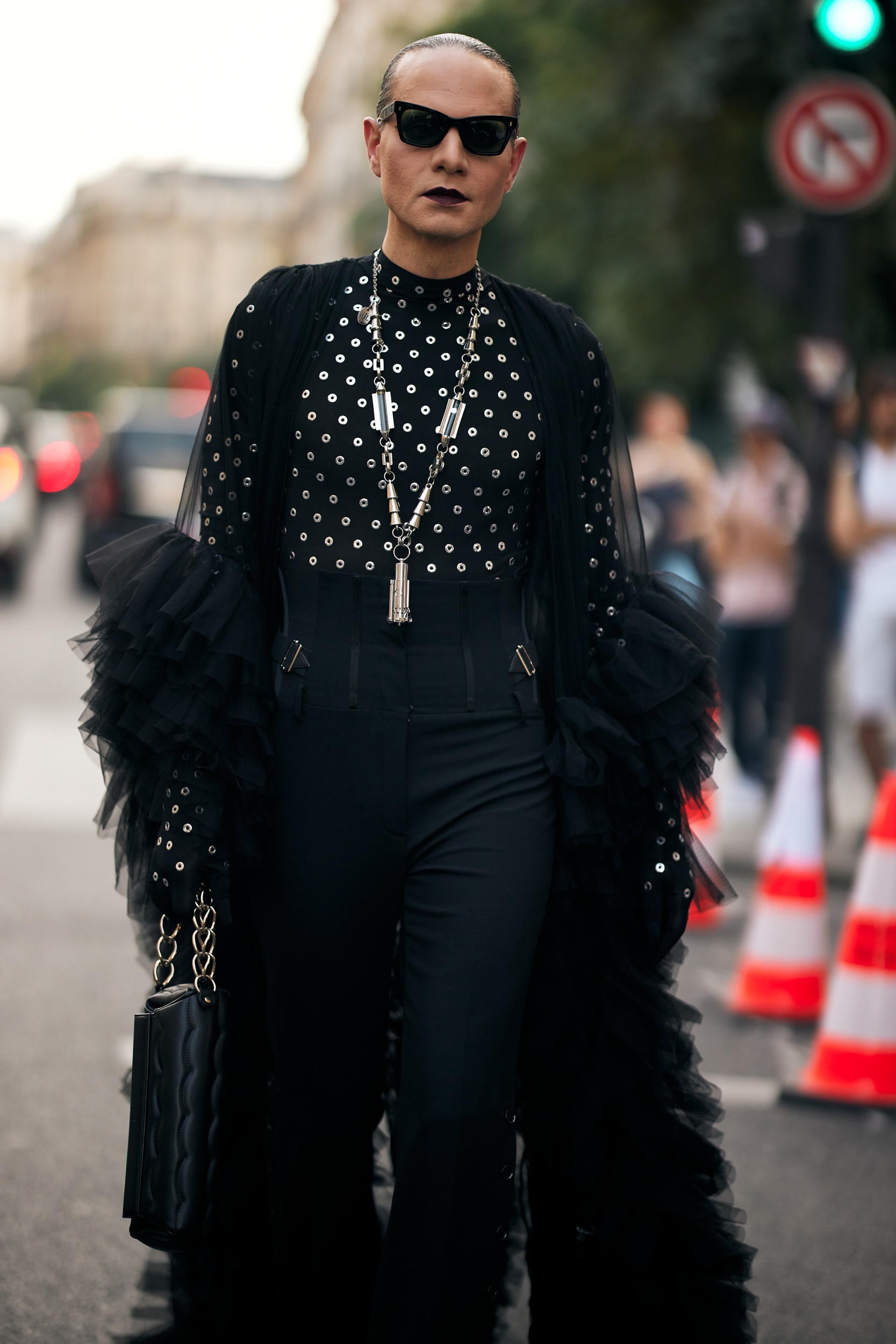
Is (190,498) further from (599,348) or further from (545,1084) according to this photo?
(545,1084)

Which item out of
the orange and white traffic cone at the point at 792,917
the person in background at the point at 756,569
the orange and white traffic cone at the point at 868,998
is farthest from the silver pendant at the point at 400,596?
the person in background at the point at 756,569

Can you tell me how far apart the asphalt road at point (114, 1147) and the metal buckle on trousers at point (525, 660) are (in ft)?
3.11

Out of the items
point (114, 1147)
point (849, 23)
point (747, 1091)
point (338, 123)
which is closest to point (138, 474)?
point (849, 23)

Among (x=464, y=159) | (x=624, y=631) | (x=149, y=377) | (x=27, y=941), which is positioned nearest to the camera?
(x=464, y=159)

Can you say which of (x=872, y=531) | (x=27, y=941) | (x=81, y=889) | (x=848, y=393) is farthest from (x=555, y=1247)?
(x=848, y=393)

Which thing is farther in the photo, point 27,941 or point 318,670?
point 27,941

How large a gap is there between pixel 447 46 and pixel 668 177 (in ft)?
41.8

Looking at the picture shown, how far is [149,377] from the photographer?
10369 centimetres

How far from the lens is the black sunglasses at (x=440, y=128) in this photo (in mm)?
2455

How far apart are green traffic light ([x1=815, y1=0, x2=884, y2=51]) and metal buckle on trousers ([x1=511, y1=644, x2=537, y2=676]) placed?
5.35 metres

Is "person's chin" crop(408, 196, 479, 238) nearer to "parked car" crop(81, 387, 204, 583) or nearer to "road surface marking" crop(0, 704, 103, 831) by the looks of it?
"road surface marking" crop(0, 704, 103, 831)

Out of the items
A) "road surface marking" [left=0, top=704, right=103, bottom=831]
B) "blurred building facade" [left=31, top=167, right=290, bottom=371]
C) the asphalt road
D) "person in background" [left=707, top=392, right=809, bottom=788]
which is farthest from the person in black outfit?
"blurred building facade" [left=31, top=167, right=290, bottom=371]

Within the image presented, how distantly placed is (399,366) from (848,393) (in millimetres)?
5892

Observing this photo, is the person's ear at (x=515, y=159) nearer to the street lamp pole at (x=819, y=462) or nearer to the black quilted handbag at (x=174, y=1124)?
the black quilted handbag at (x=174, y=1124)
